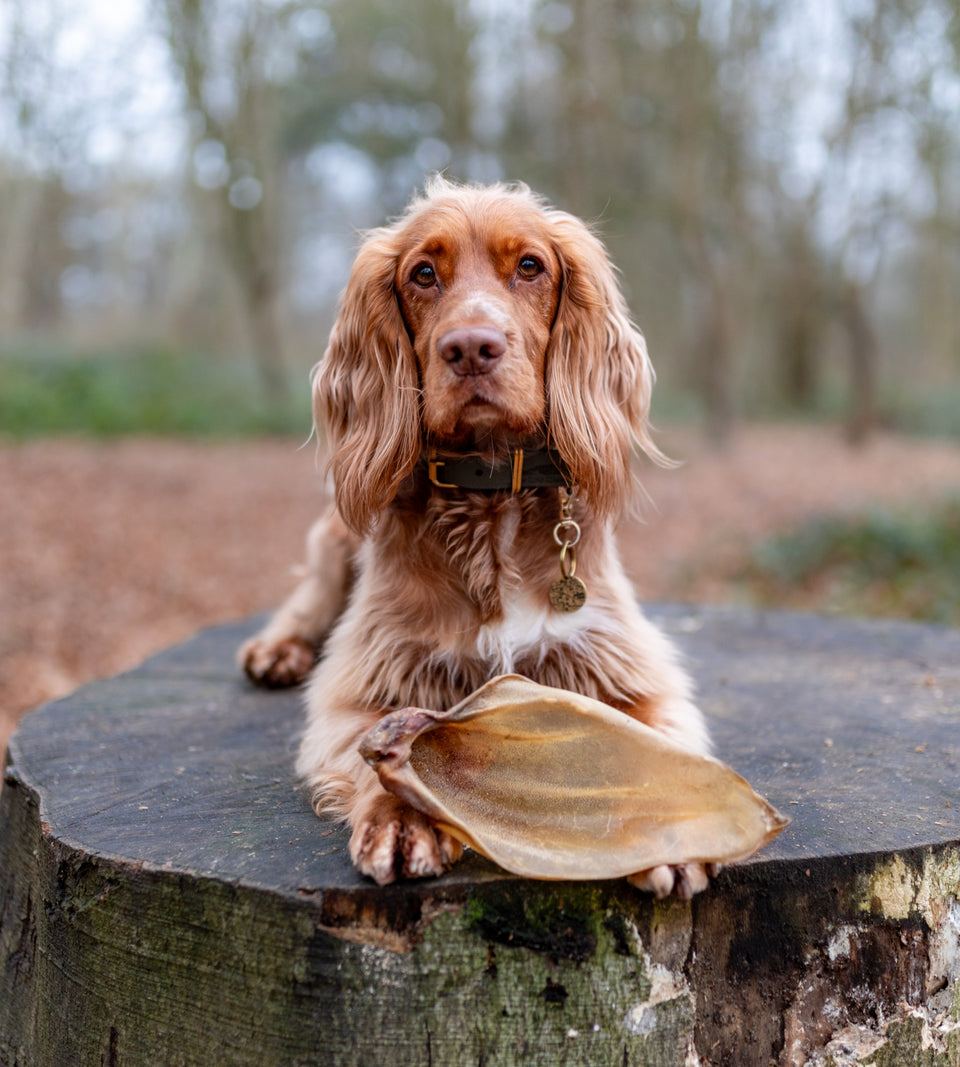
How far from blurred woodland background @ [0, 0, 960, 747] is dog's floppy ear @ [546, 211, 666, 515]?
389 centimetres

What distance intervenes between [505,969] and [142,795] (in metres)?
0.98

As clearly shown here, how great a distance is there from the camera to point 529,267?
2.39 metres

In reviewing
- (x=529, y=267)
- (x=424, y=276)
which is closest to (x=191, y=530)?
(x=424, y=276)

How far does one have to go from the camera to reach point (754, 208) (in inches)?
735

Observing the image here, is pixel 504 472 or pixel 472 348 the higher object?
pixel 472 348

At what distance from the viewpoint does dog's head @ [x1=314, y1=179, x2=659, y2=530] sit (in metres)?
2.21

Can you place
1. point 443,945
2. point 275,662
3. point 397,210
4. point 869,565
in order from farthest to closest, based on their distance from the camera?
point 397,210, point 869,565, point 275,662, point 443,945

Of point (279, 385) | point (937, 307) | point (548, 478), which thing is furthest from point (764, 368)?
point (548, 478)

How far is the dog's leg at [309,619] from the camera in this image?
3297 mm

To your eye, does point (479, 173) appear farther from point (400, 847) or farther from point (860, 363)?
point (400, 847)

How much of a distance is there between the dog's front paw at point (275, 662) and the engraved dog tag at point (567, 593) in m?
1.32

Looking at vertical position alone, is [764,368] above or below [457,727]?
below

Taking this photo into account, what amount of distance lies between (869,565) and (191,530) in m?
5.93

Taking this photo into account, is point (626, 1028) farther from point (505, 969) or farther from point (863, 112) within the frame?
point (863, 112)
